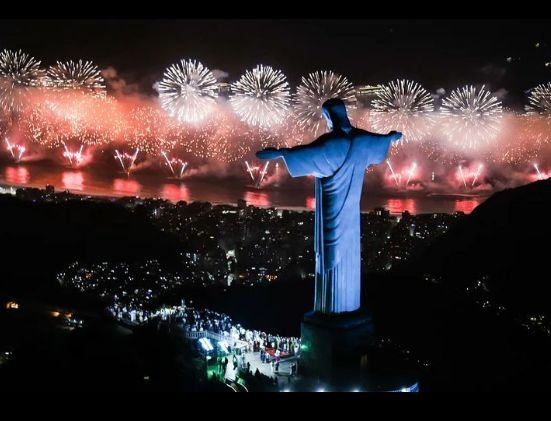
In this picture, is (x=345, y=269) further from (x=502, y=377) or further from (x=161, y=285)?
(x=161, y=285)

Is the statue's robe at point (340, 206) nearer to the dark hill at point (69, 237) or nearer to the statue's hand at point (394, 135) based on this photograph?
the statue's hand at point (394, 135)

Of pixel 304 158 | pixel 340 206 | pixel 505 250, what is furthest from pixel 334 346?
pixel 505 250

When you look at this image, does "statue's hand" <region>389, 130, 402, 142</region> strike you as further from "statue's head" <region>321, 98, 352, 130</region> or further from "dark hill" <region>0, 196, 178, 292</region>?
"dark hill" <region>0, 196, 178, 292</region>

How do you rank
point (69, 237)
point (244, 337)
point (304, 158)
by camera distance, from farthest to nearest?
1. point (69, 237)
2. point (244, 337)
3. point (304, 158)

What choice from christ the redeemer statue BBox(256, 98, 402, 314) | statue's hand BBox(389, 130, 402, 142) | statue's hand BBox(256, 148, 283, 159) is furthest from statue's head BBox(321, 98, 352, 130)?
statue's hand BBox(256, 148, 283, 159)

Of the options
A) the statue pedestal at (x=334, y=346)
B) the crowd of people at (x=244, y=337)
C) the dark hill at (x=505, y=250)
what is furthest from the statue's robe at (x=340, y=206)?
the dark hill at (x=505, y=250)

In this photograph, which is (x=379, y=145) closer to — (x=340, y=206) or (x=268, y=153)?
(x=340, y=206)

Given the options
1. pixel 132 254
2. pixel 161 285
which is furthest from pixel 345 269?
pixel 132 254
